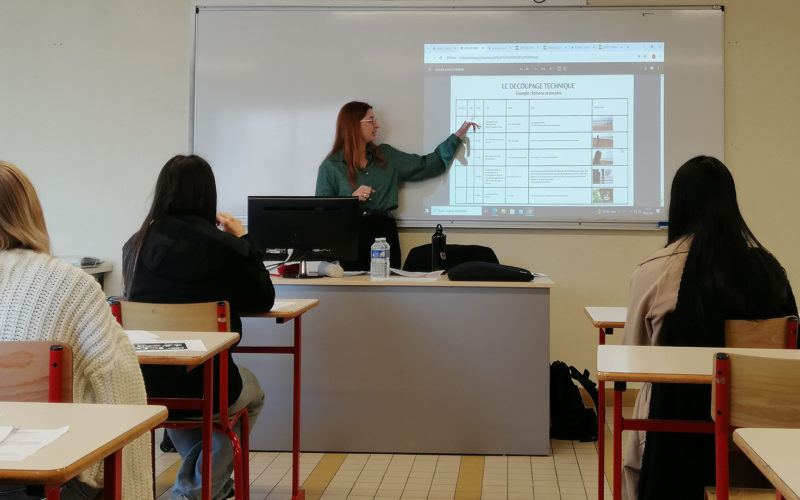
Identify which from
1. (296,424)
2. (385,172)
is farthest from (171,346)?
(385,172)

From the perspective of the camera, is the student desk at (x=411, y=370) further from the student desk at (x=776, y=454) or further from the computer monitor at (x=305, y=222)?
the student desk at (x=776, y=454)

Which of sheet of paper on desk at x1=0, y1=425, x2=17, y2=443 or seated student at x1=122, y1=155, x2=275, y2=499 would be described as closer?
sheet of paper on desk at x1=0, y1=425, x2=17, y2=443

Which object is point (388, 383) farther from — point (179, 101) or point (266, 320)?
point (179, 101)

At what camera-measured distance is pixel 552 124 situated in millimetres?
4449

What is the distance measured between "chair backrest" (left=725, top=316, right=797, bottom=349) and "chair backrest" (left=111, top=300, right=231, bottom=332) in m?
1.41

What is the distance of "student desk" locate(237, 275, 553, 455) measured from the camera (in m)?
3.35

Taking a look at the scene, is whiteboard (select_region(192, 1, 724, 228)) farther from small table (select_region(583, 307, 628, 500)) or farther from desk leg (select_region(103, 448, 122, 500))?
desk leg (select_region(103, 448, 122, 500))

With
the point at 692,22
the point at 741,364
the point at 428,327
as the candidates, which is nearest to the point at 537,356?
the point at 428,327

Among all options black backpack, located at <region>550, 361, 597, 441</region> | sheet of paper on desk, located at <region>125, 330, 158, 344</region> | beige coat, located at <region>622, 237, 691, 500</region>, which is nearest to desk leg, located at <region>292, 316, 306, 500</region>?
sheet of paper on desk, located at <region>125, 330, 158, 344</region>

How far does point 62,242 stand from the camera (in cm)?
477

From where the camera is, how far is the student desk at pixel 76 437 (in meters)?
0.93

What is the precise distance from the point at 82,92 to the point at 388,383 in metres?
2.79

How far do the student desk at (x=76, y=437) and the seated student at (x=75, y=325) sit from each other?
0.22 m

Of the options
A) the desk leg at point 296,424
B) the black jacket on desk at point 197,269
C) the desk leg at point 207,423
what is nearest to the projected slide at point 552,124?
the desk leg at point 296,424
